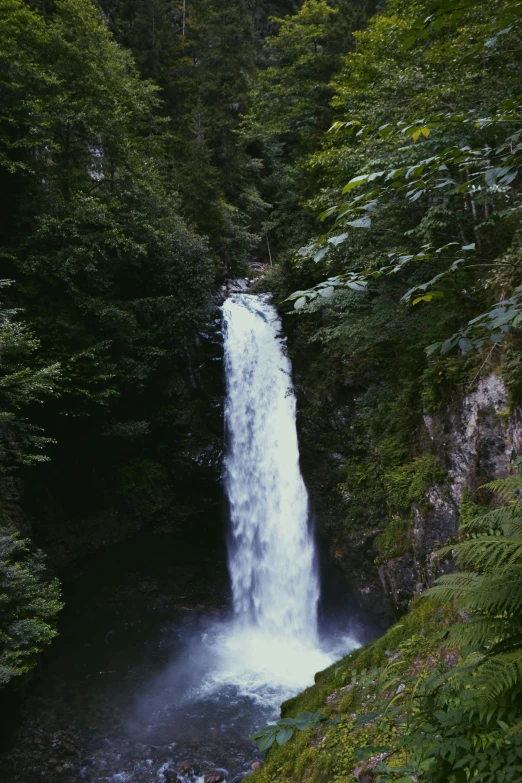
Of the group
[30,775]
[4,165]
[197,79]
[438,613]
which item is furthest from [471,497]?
[197,79]

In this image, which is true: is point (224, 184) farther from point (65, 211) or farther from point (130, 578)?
point (130, 578)

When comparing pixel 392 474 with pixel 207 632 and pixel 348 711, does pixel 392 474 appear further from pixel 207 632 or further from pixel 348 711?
pixel 207 632

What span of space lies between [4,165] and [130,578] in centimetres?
985

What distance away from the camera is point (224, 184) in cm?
1559

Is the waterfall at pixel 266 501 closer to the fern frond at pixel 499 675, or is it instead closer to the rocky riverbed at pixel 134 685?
the rocky riverbed at pixel 134 685

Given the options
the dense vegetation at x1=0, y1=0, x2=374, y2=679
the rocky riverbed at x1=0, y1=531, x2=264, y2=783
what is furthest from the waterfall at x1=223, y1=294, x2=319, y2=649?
the rocky riverbed at x1=0, y1=531, x2=264, y2=783

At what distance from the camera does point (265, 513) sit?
11.1 metres

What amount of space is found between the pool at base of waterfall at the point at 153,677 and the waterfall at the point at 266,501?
0.55 m

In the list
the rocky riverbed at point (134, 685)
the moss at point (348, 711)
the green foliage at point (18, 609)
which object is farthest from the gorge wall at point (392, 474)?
the green foliage at point (18, 609)

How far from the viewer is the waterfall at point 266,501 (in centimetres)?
1062

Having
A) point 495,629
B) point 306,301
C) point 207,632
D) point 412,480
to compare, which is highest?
point 412,480

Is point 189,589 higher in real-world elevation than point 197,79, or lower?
lower

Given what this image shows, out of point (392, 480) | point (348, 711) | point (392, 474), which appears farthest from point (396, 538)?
point (348, 711)

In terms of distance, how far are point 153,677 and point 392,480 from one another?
654cm
